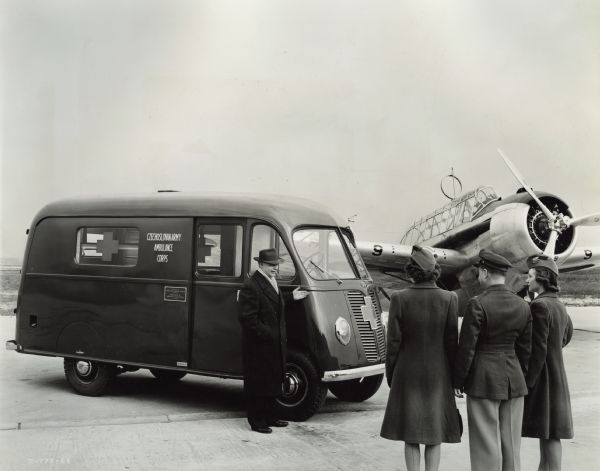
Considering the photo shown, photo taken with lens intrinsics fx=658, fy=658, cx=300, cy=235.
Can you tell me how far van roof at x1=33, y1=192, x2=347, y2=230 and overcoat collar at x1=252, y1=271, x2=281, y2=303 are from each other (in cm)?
83

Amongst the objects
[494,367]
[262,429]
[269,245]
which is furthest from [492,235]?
[494,367]

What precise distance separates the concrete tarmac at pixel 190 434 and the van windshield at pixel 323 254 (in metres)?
1.51

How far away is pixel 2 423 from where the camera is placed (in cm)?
641

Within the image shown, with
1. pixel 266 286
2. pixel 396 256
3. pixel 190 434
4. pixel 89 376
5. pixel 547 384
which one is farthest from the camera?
pixel 396 256

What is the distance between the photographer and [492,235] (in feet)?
49.7

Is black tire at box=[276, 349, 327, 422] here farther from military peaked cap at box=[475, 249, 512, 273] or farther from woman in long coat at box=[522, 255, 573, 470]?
military peaked cap at box=[475, 249, 512, 273]

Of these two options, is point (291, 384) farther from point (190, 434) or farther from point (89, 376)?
point (89, 376)

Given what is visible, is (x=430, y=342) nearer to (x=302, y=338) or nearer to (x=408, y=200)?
(x=302, y=338)

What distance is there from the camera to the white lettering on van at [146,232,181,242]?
286 inches

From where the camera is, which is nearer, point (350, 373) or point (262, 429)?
point (262, 429)

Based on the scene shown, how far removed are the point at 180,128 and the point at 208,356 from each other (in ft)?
29.9

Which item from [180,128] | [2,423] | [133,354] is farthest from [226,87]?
[2,423]

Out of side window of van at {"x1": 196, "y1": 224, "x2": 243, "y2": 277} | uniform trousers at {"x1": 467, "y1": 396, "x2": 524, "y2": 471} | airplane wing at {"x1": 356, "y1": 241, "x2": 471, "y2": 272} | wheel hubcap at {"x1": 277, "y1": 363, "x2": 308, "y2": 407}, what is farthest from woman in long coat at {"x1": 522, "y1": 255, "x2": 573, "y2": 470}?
airplane wing at {"x1": 356, "y1": 241, "x2": 471, "y2": 272}

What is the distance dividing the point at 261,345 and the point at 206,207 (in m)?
1.80
